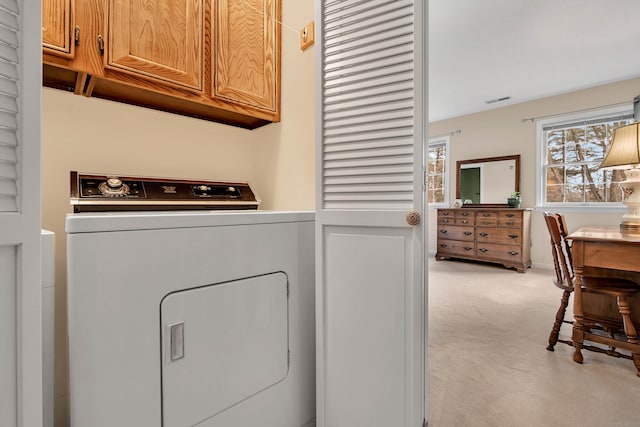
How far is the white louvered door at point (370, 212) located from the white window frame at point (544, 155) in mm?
5117

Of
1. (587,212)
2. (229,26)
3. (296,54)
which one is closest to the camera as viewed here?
(229,26)

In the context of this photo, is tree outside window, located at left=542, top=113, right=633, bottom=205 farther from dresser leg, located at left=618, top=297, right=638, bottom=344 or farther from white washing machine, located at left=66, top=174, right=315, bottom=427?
white washing machine, located at left=66, top=174, right=315, bottom=427

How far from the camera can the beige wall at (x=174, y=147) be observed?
1.26 metres

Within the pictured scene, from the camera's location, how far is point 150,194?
4.49 ft

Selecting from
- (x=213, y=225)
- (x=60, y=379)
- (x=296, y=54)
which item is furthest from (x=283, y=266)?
(x=296, y=54)

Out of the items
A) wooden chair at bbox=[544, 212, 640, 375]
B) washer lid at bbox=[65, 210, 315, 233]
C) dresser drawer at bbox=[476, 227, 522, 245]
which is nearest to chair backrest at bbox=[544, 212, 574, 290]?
wooden chair at bbox=[544, 212, 640, 375]

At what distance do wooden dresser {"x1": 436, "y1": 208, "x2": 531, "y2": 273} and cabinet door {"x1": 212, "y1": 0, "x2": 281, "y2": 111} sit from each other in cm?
472

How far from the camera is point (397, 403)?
3.64 feet

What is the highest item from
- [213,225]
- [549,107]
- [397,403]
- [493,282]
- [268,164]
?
[549,107]

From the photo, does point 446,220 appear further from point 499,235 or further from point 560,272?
point 560,272

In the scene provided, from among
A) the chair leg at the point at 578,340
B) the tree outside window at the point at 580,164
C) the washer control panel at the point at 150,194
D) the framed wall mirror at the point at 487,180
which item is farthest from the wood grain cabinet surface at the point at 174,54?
the tree outside window at the point at 580,164

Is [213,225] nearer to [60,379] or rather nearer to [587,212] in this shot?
[60,379]

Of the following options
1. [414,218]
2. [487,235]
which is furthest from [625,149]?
[487,235]

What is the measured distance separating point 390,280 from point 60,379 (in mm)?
1252
